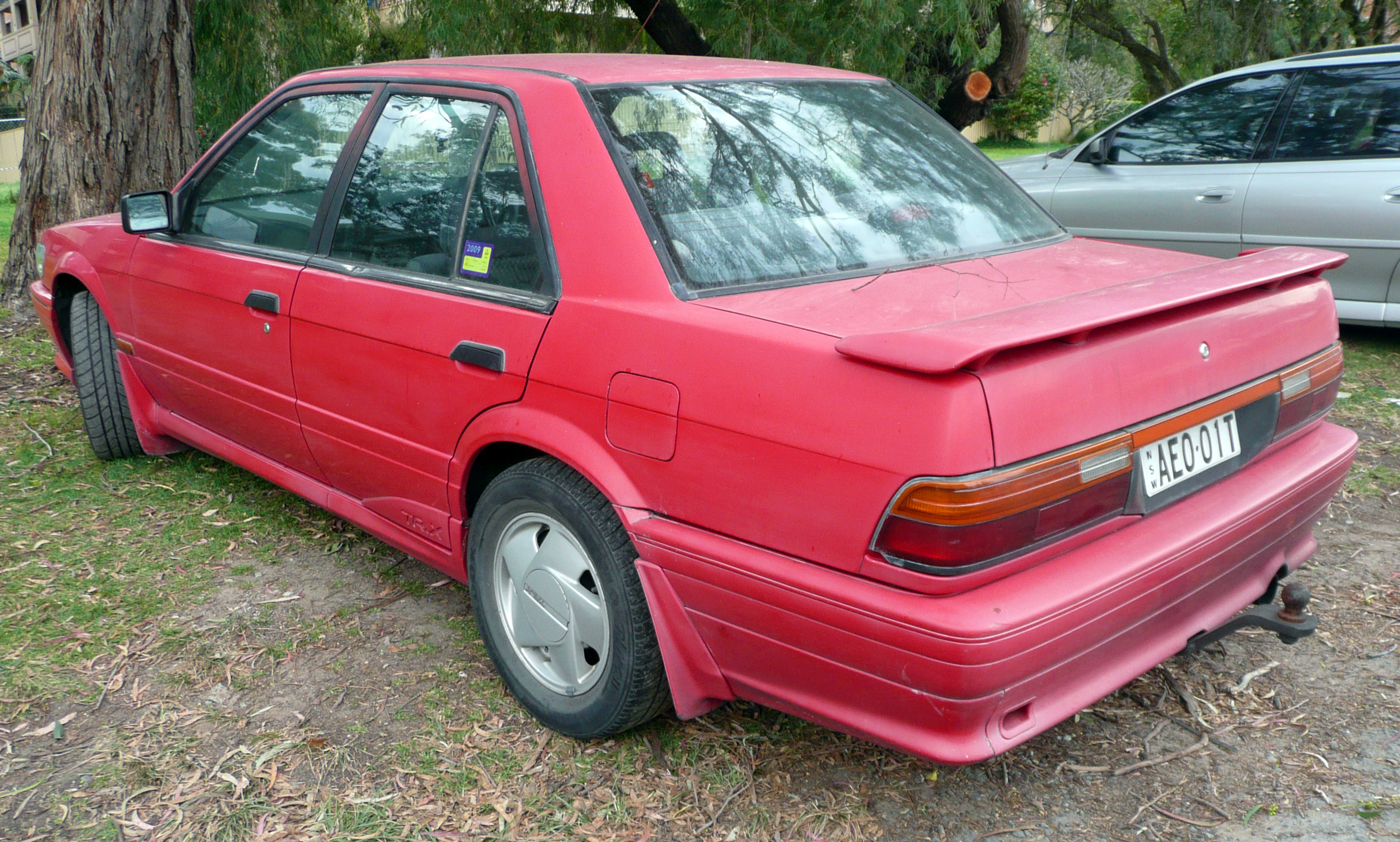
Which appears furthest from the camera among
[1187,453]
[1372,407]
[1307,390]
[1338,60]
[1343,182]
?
[1338,60]

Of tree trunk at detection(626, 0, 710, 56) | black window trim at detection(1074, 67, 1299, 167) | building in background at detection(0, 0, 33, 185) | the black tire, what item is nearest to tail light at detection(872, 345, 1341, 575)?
the black tire

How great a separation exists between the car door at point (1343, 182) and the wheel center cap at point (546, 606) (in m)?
4.93

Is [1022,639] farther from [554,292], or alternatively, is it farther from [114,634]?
[114,634]

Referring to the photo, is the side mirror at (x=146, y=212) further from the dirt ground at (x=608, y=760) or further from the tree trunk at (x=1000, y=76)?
the tree trunk at (x=1000, y=76)

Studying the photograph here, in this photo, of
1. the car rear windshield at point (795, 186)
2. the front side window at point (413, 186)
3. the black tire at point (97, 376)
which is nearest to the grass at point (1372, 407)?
the car rear windshield at point (795, 186)

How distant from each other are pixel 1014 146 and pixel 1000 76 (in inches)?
827

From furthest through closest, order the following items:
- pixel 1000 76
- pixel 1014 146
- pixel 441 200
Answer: pixel 1014 146 → pixel 1000 76 → pixel 441 200

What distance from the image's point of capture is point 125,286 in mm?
4137

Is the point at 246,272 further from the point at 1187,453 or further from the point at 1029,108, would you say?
the point at 1029,108

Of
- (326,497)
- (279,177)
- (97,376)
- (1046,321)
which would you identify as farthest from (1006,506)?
(97,376)

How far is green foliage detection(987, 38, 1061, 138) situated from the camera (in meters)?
29.9

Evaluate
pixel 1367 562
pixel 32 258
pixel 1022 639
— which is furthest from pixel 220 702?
pixel 32 258

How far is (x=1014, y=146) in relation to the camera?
30188mm

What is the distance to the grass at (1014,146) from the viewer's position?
27.1 meters
